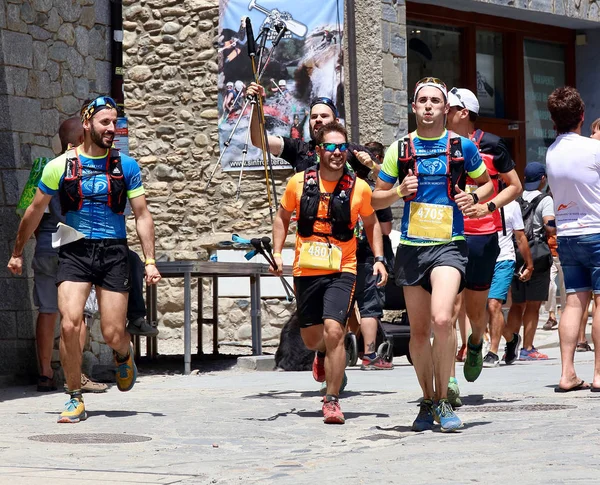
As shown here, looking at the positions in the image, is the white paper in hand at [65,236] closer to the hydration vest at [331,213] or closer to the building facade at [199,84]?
the hydration vest at [331,213]

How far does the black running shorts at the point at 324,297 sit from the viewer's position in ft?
26.5

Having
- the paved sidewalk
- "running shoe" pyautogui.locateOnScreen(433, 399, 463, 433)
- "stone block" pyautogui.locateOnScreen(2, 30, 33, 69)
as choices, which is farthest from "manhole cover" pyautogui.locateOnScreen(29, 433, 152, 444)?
"stone block" pyautogui.locateOnScreen(2, 30, 33, 69)

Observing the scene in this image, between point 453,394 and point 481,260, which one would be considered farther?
point 481,260

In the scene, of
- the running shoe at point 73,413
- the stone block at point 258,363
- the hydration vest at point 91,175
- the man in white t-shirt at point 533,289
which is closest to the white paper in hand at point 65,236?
the hydration vest at point 91,175

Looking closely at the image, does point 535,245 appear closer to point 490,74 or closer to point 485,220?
point 485,220

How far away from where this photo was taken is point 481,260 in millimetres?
8617

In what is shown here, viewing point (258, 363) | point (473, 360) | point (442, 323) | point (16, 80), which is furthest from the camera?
point (258, 363)

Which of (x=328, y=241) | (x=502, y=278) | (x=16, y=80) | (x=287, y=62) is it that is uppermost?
(x=287, y=62)

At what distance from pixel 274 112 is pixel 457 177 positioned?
859cm

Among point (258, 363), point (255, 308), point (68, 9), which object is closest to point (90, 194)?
point (68, 9)

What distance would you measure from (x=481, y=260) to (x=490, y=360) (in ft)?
10.7

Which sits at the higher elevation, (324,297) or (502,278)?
(502,278)

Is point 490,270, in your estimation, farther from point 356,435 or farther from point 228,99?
point 228,99

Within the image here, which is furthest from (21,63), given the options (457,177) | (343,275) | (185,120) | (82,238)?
(185,120)
